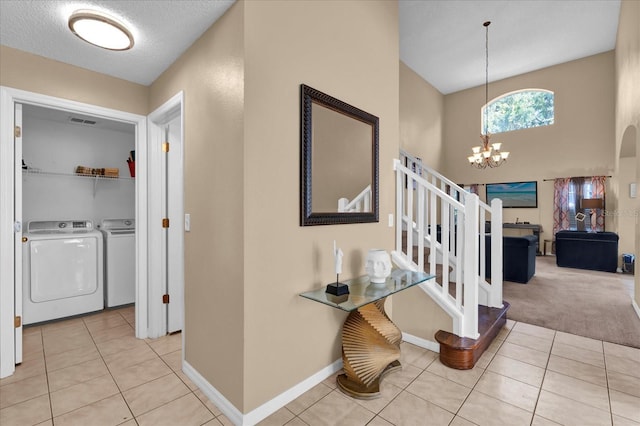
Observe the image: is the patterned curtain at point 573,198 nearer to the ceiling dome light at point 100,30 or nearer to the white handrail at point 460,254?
the white handrail at point 460,254

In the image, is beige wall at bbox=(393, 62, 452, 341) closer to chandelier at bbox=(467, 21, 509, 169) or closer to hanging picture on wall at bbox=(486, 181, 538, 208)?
chandelier at bbox=(467, 21, 509, 169)

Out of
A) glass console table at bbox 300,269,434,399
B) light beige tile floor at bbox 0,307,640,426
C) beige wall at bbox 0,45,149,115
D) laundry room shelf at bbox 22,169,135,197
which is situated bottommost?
light beige tile floor at bbox 0,307,640,426

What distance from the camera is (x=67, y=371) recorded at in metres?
2.30

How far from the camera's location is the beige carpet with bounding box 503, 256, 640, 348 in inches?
118

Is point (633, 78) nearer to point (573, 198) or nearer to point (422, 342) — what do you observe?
point (573, 198)

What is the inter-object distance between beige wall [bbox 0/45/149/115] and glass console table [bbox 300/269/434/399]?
97.3 inches

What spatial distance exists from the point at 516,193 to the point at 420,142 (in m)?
3.06

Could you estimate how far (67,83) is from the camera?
2.48 metres

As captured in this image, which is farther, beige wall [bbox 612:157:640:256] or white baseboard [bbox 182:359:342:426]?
beige wall [bbox 612:157:640:256]

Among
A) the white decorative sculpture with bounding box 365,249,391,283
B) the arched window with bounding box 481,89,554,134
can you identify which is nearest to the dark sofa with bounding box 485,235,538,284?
the white decorative sculpture with bounding box 365,249,391,283

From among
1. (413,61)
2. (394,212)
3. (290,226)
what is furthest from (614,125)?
(290,226)

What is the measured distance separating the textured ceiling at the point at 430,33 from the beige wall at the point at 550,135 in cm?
34

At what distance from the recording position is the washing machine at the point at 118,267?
3.62m

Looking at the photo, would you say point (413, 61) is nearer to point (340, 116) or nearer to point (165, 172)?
point (340, 116)
